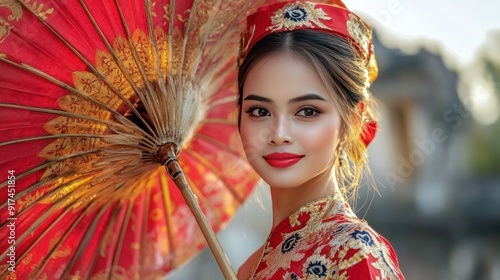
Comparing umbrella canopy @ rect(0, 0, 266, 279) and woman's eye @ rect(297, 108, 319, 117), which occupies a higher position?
umbrella canopy @ rect(0, 0, 266, 279)

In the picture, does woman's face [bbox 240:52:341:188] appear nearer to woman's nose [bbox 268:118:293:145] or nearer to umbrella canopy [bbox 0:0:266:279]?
woman's nose [bbox 268:118:293:145]

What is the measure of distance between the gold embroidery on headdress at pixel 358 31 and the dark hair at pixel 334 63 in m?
0.03

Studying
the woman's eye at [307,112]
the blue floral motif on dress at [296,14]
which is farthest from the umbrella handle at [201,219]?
the blue floral motif on dress at [296,14]

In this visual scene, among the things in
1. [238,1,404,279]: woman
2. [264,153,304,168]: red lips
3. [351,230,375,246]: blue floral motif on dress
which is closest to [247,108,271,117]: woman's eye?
[238,1,404,279]: woman

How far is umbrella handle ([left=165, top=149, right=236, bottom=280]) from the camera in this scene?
2096 millimetres

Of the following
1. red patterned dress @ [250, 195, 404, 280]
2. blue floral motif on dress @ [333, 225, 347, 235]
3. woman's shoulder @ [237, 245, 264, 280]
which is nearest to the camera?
red patterned dress @ [250, 195, 404, 280]

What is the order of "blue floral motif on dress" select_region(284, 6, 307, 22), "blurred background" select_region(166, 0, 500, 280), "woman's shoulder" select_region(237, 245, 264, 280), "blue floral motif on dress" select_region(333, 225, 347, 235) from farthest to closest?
"blurred background" select_region(166, 0, 500, 280) < "woman's shoulder" select_region(237, 245, 264, 280) < "blue floral motif on dress" select_region(284, 6, 307, 22) < "blue floral motif on dress" select_region(333, 225, 347, 235)

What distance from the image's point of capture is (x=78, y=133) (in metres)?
2.20

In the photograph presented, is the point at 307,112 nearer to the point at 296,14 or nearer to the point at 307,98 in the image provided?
the point at 307,98

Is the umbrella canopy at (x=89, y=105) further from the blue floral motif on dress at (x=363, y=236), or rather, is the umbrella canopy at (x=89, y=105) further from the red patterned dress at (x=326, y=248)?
the blue floral motif on dress at (x=363, y=236)

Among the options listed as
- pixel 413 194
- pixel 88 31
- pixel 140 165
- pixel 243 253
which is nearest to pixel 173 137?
pixel 140 165

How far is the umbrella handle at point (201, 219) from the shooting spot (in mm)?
2096

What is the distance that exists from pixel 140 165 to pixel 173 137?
15 centimetres

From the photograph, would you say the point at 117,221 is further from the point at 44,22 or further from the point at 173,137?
the point at 44,22
